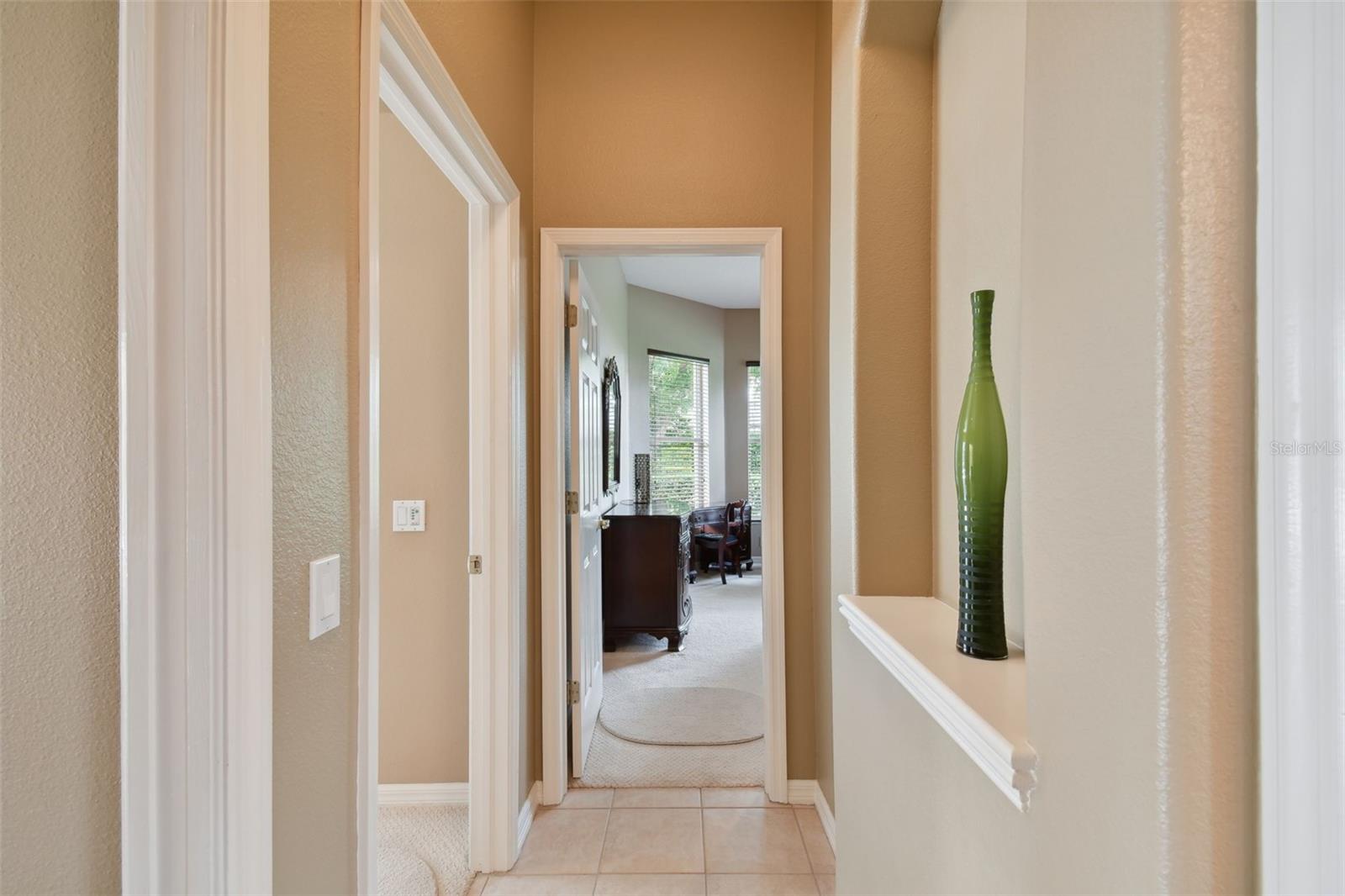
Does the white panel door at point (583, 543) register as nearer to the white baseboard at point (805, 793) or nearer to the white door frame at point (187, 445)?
the white baseboard at point (805, 793)

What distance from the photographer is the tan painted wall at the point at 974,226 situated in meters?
0.96

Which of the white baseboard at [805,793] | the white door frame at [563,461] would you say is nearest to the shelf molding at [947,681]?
A: the white door frame at [563,461]

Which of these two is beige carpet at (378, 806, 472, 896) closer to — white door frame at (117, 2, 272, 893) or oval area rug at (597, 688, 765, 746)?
oval area rug at (597, 688, 765, 746)

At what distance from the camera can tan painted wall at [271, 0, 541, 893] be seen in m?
0.89

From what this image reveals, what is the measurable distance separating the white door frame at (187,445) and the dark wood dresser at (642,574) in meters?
3.24

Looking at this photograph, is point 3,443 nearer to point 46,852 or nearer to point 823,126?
point 46,852

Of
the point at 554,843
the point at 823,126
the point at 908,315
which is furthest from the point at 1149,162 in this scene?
the point at 554,843

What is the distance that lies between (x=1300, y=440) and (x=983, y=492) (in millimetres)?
455

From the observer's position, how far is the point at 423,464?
2256mm

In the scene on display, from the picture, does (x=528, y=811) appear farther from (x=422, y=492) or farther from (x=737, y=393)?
(x=737, y=393)

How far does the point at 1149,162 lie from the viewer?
0.50 metres

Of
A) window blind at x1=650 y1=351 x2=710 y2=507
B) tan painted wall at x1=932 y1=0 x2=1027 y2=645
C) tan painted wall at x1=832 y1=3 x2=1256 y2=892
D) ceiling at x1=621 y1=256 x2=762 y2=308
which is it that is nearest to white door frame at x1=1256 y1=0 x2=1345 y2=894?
tan painted wall at x1=832 y1=3 x2=1256 y2=892

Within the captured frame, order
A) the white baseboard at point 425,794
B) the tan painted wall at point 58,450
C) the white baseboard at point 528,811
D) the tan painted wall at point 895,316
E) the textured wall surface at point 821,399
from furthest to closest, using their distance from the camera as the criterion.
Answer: the white baseboard at point 425,794
the textured wall surface at point 821,399
the white baseboard at point 528,811
the tan painted wall at point 895,316
the tan painted wall at point 58,450

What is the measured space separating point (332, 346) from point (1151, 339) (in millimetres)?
1062
